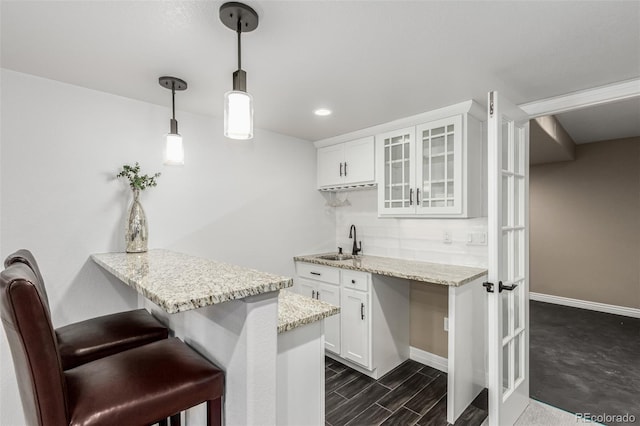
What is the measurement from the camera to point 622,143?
4.18m

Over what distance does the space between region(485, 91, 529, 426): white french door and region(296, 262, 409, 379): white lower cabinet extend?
931mm

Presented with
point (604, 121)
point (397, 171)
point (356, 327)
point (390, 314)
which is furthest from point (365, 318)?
point (604, 121)

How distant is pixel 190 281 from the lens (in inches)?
44.6

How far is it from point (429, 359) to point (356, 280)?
1052 millimetres

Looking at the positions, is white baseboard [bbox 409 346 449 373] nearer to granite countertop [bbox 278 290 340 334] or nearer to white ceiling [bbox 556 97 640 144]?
granite countertop [bbox 278 290 340 334]

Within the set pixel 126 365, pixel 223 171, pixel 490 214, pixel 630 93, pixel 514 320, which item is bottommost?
pixel 514 320

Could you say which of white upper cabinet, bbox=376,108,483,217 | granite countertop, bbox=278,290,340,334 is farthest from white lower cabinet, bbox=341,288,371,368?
granite countertop, bbox=278,290,340,334

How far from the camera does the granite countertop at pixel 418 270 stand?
2164 millimetres

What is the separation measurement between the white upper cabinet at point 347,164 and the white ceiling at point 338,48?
31.9 inches

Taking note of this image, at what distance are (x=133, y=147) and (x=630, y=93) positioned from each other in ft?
10.7

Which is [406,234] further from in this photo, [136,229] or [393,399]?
[136,229]

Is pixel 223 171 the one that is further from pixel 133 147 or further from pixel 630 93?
pixel 630 93

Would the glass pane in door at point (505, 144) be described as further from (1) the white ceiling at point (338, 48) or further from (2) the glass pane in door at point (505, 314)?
(2) the glass pane in door at point (505, 314)

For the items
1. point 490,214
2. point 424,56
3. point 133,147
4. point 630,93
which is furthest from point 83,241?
point 630,93
